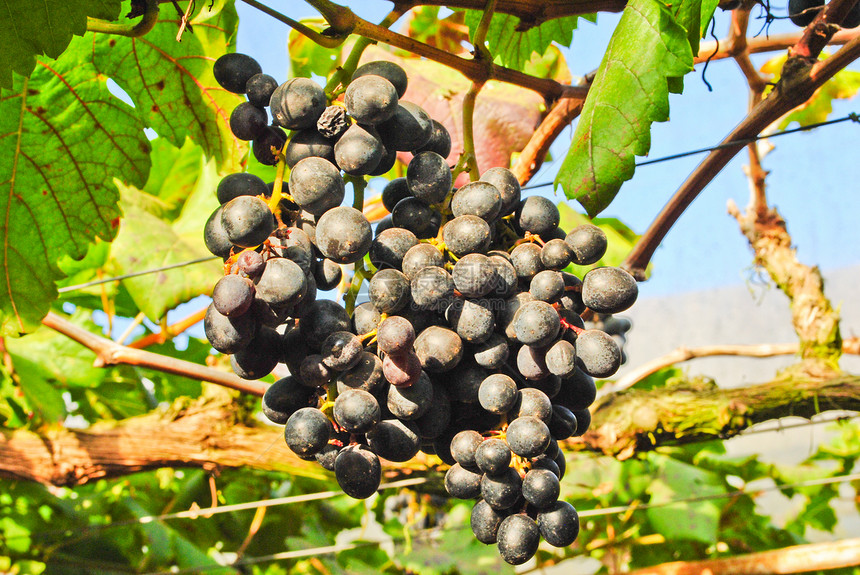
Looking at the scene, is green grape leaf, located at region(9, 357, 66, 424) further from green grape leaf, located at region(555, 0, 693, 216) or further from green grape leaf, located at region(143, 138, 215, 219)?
green grape leaf, located at region(555, 0, 693, 216)

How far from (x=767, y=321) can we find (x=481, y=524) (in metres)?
2.93

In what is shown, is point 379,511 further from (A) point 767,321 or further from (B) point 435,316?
(A) point 767,321

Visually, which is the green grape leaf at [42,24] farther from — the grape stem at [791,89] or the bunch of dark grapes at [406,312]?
the grape stem at [791,89]

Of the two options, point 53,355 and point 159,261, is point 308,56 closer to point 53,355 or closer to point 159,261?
point 159,261

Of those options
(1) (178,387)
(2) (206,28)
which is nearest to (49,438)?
(1) (178,387)

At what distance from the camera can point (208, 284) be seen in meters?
1.22

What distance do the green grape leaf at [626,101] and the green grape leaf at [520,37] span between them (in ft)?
1.25

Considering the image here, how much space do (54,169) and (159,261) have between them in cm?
37

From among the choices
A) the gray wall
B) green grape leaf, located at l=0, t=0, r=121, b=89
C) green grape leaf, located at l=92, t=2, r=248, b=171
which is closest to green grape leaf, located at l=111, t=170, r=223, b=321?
green grape leaf, located at l=92, t=2, r=248, b=171

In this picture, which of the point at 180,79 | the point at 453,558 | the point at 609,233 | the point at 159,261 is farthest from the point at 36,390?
the point at 609,233

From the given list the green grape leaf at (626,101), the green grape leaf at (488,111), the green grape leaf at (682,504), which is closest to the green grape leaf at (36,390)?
the green grape leaf at (488,111)

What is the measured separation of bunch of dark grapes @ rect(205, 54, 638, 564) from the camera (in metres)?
0.54

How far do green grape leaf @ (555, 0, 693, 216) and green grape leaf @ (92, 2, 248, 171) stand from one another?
0.48 m

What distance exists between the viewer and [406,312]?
0.58 metres
